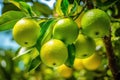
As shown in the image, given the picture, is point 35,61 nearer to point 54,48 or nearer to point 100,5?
point 54,48

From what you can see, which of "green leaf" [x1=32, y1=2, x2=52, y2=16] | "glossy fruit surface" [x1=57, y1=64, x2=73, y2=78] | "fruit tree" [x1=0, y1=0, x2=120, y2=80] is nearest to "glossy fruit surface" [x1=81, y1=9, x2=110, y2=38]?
"fruit tree" [x1=0, y1=0, x2=120, y2=80]

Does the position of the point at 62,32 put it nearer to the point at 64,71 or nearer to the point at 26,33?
the point at 26,33

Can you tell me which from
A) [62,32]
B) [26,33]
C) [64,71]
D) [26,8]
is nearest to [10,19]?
[26,8]

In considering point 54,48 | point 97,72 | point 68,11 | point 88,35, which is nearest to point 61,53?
point 54,48

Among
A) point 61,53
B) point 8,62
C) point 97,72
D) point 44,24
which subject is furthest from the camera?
point 8,62

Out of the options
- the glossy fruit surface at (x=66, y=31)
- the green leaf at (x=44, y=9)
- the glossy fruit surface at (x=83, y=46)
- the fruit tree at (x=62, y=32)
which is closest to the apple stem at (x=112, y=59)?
the fruit tree at (x=62, y=32)
